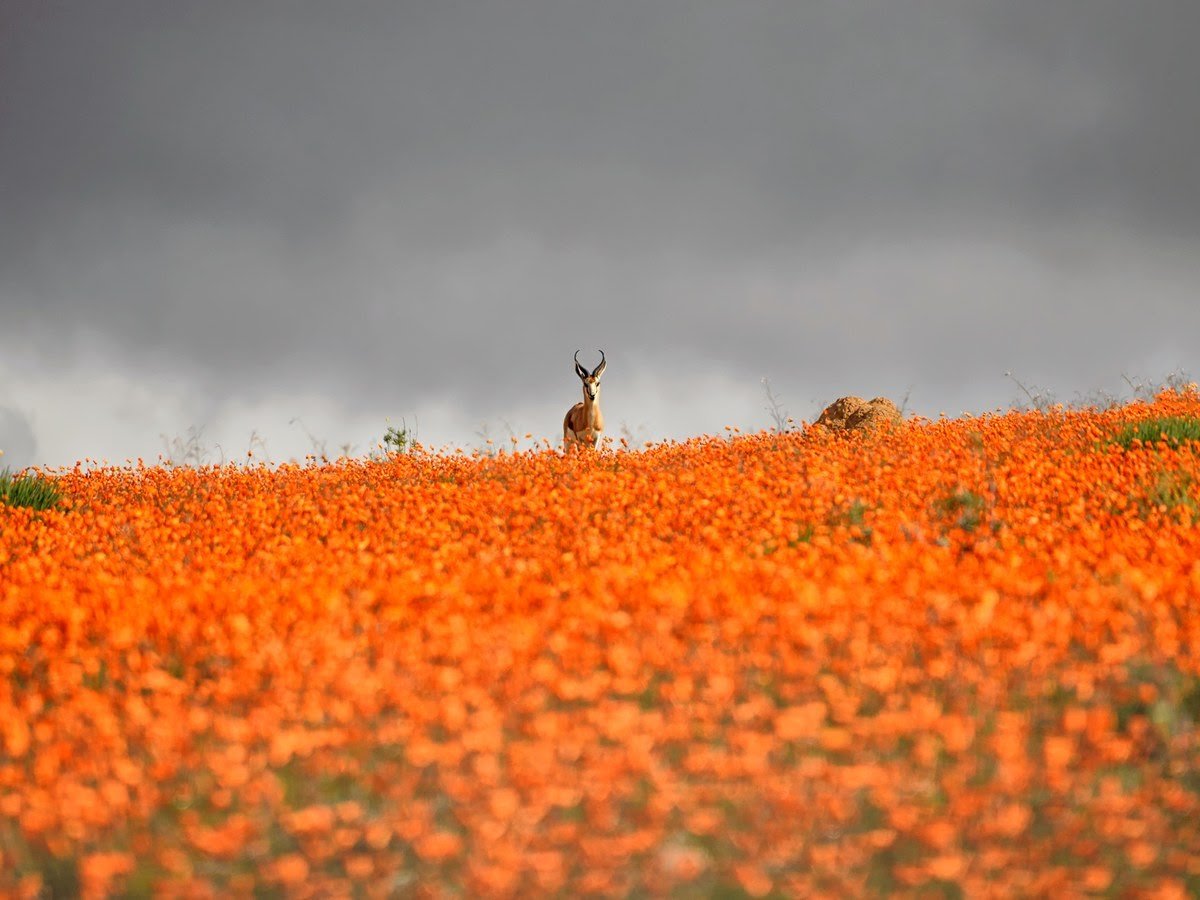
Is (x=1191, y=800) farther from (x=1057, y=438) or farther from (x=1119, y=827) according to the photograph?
(x=1057, y=438)

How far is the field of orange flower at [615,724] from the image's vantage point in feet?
14.5

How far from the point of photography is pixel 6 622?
769cm

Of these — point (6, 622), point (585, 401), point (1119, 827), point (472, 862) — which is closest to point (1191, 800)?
point (1119, 827)

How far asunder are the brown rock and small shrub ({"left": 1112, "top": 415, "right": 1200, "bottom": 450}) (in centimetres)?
372

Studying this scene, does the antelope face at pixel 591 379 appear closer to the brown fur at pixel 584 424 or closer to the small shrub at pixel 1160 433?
the brown fur at pixel 584 424

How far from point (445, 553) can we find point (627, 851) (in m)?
5.21

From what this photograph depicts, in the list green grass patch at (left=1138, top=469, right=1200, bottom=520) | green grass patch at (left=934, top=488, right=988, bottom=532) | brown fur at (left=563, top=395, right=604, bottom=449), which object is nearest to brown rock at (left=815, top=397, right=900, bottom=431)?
brown fur at (left=563, top=395, right=604, bottom=449)

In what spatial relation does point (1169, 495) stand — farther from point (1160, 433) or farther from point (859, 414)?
point (859, 414)

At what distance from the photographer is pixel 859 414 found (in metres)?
18.8

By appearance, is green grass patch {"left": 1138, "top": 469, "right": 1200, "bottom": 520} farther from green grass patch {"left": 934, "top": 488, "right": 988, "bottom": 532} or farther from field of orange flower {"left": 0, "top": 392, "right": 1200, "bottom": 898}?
field of orange flower {"left": 0, "top": 392, "right": 1200, "bottom": 898}

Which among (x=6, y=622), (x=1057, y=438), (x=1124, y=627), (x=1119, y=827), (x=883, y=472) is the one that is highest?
(x=1057, y=438)

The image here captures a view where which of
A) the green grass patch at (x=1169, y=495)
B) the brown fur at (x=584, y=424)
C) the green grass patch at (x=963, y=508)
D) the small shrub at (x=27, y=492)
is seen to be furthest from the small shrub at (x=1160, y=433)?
the small shrub at (x=27, y=492)

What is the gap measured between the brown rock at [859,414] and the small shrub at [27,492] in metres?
11.4

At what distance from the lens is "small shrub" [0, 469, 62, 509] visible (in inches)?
595
